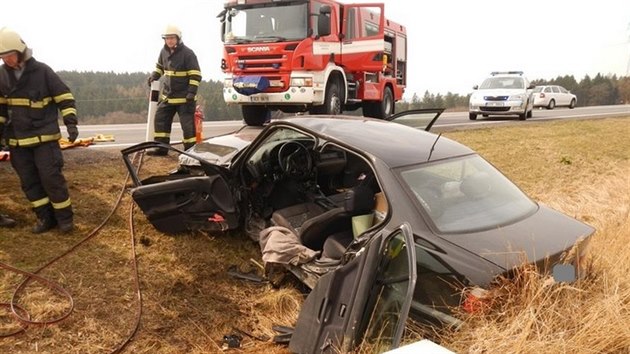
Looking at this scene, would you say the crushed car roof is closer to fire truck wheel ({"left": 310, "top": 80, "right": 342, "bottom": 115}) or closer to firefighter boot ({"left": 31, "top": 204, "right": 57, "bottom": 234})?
firefighter boot ({"left": 31, "top": 204, "right": 57, "bottom": 234})

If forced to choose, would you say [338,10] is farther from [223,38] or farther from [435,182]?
[435,182]

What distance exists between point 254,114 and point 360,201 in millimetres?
8225

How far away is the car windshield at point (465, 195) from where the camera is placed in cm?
279

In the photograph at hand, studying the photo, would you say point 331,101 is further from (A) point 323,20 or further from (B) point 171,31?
(B) point 171,31

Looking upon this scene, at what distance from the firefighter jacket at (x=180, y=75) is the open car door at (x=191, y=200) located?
261 centimetres

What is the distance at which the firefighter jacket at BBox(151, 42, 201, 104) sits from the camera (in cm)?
650

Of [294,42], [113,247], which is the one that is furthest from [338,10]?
[113,247]

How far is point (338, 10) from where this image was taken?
9.83 meters

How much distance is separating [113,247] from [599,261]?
3.70m

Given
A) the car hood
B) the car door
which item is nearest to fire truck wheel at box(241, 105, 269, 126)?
the car hood

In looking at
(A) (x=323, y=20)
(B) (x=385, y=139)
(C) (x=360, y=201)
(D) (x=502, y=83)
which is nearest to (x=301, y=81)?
(A) (x=323, y=20)

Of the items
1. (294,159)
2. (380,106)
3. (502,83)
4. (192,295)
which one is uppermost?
(502,83)

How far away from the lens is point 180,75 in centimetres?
651

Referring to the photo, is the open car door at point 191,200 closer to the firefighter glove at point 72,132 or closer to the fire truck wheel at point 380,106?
the firefighter glove at point 72,132
